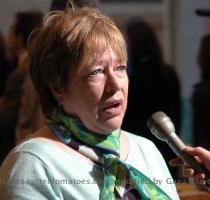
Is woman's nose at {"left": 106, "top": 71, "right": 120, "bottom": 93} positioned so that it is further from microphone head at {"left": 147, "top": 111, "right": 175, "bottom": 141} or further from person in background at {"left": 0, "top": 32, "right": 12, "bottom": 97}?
person in background at {"left": 0, "top": 32, "right": 12, "bottom": 97}

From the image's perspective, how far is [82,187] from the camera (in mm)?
1955

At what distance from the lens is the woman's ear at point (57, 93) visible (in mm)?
2074

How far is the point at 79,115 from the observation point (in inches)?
80.7

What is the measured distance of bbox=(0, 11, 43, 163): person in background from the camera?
4.00 metres

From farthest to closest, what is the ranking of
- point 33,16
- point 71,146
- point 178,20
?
point 178,20 < point 33,16 < point 71,146

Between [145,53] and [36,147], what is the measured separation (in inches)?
89.7

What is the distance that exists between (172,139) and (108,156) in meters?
0.25

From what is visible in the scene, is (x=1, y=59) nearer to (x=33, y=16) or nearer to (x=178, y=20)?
(x=33, y=16)

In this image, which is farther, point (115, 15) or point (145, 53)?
point (115, 15)

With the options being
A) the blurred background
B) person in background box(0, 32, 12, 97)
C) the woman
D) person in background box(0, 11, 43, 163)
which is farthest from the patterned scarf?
person in background box(0, 32, 12, 97)

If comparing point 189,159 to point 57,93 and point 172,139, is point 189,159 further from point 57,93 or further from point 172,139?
point 57,93

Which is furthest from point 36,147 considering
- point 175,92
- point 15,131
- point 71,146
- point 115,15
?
point 115,15

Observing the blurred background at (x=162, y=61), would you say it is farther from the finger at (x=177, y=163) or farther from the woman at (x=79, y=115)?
the finger at (x=177, y=163)

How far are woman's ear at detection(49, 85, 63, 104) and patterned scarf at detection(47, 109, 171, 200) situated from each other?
4 centimetres
